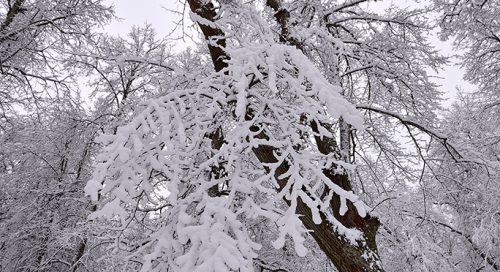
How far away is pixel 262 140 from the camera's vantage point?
2.23m

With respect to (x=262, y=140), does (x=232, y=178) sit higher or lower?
lower

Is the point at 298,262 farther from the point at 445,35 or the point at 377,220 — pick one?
the point at 445,35

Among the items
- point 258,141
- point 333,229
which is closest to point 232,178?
point 258,141

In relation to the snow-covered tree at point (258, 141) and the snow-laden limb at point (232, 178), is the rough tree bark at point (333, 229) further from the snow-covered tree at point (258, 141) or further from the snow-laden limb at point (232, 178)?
the snow-laden limb at point (232, 178)

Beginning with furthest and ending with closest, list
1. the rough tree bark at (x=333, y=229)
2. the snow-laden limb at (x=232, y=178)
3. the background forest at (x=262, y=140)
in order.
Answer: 1. the rough tree bark at (x=333, y=229)
2. the background forest at (x=262, y=140)
3. the snow-laden limb at (x=232, y=178)

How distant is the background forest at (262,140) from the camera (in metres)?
2.04

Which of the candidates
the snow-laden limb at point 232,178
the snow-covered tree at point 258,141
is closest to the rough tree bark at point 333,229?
the snow-covered tree at point 258,141

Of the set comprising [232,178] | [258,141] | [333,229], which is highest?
[258,141]

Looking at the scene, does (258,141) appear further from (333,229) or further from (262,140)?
(333,229)

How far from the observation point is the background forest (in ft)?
6.69

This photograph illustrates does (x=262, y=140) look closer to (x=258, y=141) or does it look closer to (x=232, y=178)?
(x=258, y=141)

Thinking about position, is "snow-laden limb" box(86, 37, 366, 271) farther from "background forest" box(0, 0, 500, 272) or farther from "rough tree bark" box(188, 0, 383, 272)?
"rough tree bark" box(188, 0, 383, 272)

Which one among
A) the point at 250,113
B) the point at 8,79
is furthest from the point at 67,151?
the point at 250,113

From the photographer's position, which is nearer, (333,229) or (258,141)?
(258,141)
